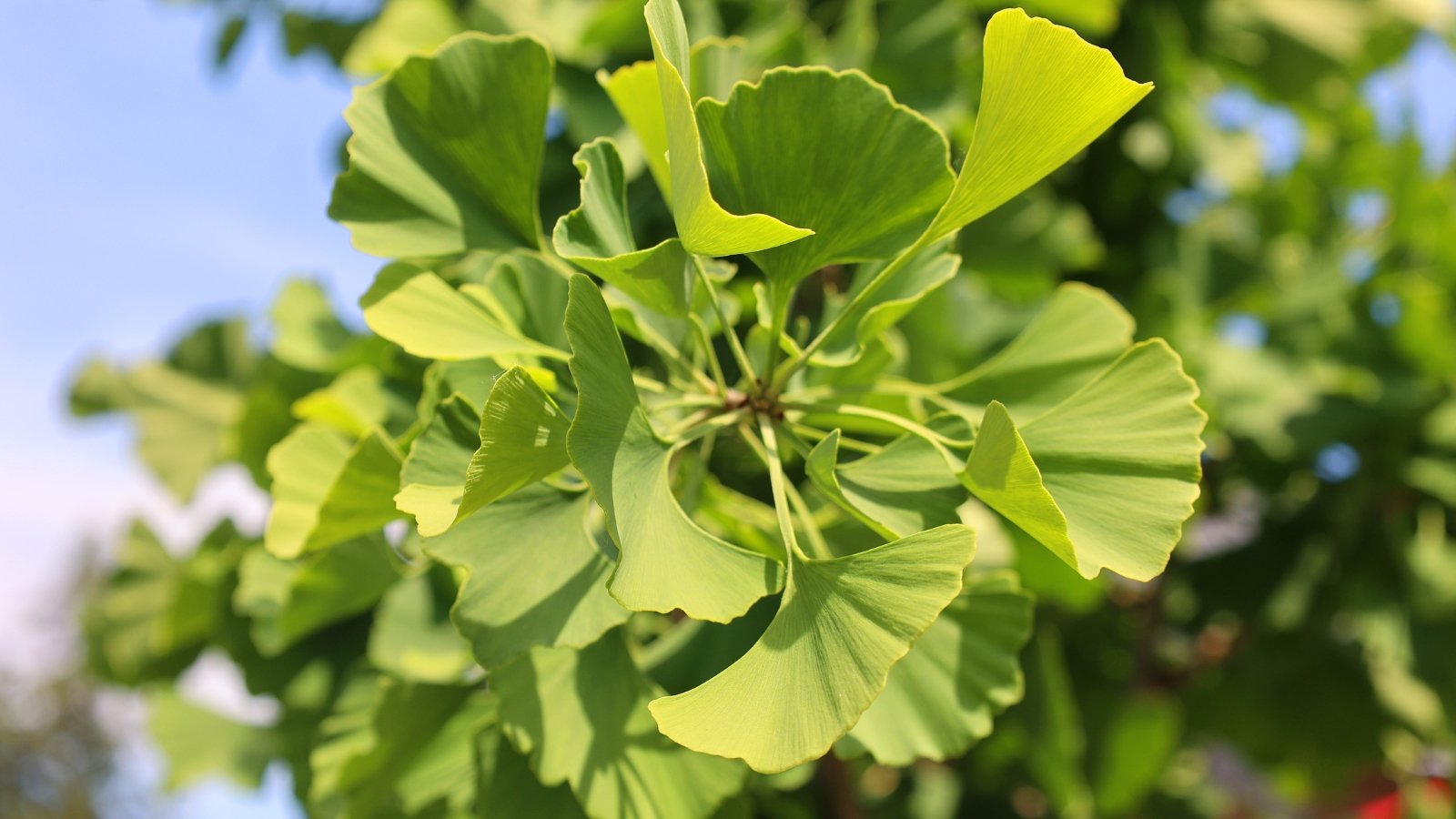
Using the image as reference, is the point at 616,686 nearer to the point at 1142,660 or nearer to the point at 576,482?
the point at 576,482

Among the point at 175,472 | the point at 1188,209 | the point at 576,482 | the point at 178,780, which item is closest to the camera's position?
the point at 576,482

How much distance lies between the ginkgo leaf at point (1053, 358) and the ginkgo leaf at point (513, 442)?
0.89 feet

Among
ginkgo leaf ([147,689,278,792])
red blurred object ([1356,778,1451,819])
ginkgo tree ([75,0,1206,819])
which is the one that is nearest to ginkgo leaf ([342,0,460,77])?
ginkgo tree ([75,0,1206,819])

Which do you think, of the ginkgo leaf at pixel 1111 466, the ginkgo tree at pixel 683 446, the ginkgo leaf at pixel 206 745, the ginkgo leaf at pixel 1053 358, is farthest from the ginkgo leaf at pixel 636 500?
the ginkgo leaf at pixel 206 745

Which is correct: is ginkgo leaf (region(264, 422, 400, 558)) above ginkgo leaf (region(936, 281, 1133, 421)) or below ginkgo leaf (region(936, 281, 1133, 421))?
above

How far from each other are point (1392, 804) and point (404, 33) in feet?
6.75

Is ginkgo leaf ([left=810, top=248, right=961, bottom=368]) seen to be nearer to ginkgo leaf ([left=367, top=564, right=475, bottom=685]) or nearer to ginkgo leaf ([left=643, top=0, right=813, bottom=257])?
ginkgo leaf ([left=643, top=0, right=813, bottom=257])

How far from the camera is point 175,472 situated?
3.90 feet

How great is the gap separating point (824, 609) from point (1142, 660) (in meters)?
1.10

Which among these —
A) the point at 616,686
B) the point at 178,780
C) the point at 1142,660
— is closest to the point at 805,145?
the point at 616,686

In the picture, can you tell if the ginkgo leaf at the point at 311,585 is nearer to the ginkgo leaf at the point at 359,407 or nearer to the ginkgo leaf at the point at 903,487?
the ginkgo leaf at the point at 359,407

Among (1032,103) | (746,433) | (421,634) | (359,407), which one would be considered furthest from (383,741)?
(1032,103)

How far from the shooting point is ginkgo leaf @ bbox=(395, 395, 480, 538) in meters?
0.47

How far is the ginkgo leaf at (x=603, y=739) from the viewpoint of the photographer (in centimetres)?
61
